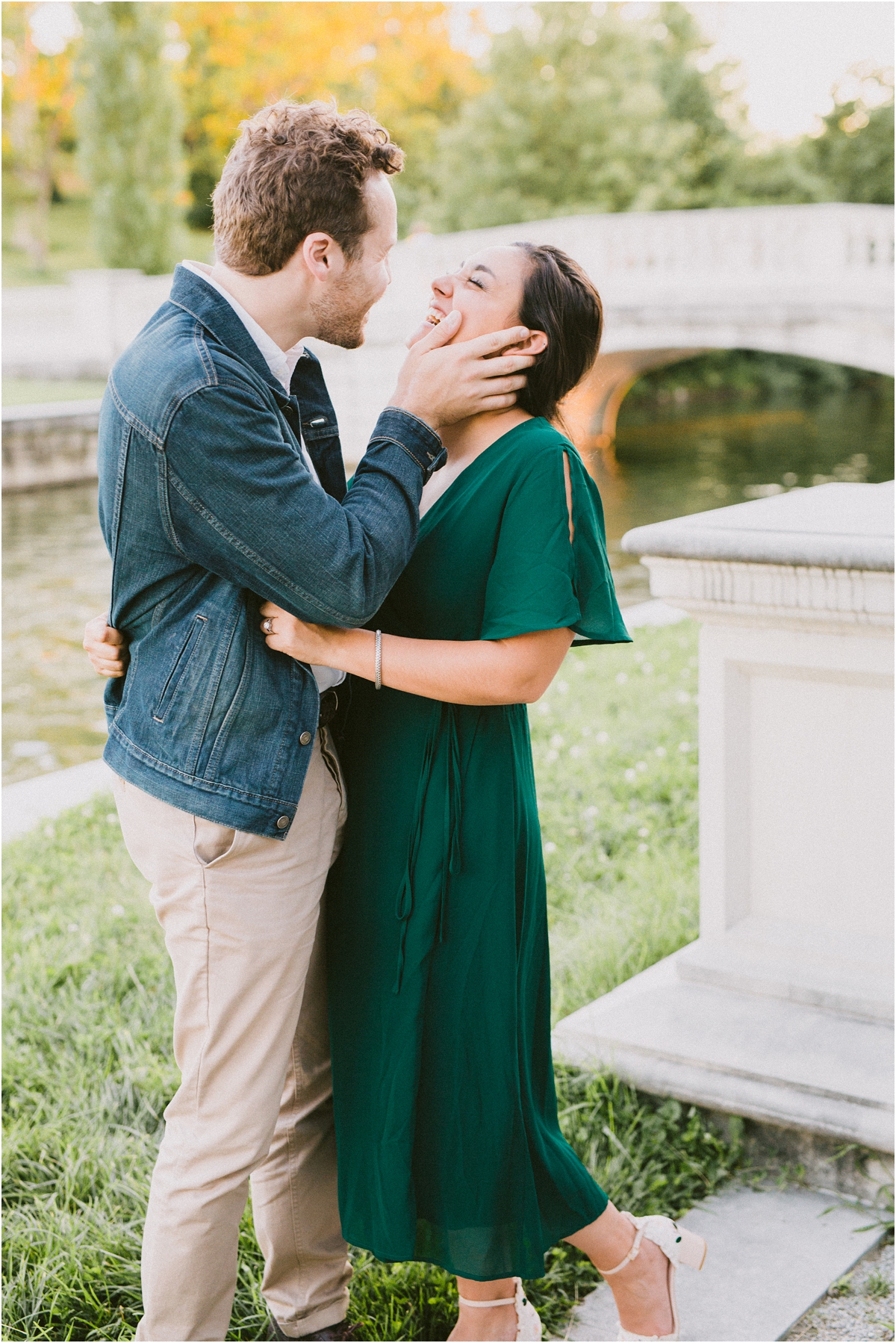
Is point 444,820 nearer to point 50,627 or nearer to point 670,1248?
point 670,1248

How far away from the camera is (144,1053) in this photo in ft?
10.0

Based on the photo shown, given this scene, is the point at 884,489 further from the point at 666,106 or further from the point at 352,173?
the point at 666,106

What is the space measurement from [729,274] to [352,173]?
19283 mm

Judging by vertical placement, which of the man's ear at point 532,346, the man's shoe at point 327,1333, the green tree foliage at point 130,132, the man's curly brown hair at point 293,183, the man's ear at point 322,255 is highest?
the green tree foliage at point 130,132

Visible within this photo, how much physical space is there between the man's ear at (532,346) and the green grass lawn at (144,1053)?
164 cm

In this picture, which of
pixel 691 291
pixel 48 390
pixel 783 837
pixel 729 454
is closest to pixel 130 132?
pixel 48 390

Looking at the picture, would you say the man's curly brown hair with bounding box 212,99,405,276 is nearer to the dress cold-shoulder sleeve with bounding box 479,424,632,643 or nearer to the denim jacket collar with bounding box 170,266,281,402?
the denim jacket collar with bounding box 170,266,281,402

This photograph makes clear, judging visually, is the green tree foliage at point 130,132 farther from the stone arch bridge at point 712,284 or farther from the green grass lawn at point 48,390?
the stone arch bridge at point 712,284

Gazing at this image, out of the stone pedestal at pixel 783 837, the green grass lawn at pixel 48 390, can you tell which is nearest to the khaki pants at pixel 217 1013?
the stone pedestal at pixel 783 837

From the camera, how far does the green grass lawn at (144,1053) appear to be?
232 centimetres

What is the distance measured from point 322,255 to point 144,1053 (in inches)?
80.4

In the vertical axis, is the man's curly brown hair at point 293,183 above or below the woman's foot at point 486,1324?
above

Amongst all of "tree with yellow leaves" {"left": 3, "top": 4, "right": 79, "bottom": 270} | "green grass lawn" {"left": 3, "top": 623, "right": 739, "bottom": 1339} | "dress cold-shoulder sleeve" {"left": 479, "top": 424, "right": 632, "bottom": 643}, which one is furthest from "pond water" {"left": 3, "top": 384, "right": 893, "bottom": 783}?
"tree with yellow leaves" {"left": 3, "top": 4, "right": 79, "bottom": 270}

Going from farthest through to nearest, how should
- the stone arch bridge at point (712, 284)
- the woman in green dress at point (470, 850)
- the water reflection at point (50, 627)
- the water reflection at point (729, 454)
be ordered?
the stone arch bridge at point (712, 284) < the water reflection at point (729, 454) < the water reflection at point (50, 627) < the woman in green dress at point (470, 850)
